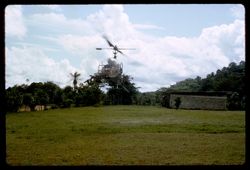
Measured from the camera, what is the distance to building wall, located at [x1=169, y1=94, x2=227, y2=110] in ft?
93.6

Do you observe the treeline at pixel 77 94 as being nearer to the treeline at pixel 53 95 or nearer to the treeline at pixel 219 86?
the treeline at pixel 53 95

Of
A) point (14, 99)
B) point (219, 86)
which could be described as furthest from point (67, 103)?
point (219, 86)

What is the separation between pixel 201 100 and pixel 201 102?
0.55ft

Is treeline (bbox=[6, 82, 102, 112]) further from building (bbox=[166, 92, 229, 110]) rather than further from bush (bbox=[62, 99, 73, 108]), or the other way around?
building (bbox=[166, 92, 229, 110])

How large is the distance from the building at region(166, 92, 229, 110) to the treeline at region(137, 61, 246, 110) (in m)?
0.58

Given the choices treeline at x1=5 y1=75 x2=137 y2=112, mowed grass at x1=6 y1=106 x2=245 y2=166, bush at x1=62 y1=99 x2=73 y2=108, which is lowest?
mowed grass at x1=6 y1=106 x2=245 y2=166

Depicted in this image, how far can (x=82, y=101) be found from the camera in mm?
30938

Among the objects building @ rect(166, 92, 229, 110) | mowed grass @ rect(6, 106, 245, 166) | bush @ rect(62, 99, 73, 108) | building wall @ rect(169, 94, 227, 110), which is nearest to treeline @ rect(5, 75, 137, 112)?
bush @ rect(62, 99, 73, 108)

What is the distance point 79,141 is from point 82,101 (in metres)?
18.2

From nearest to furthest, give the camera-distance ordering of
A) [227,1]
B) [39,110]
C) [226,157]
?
1. [227,1]
2. [226,157]
3. [39,110]

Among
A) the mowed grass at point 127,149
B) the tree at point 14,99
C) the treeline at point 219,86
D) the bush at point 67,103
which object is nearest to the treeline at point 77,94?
the bush at point 67,103

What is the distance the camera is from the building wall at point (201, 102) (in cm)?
2852

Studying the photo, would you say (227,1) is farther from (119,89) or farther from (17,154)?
(119,89)
